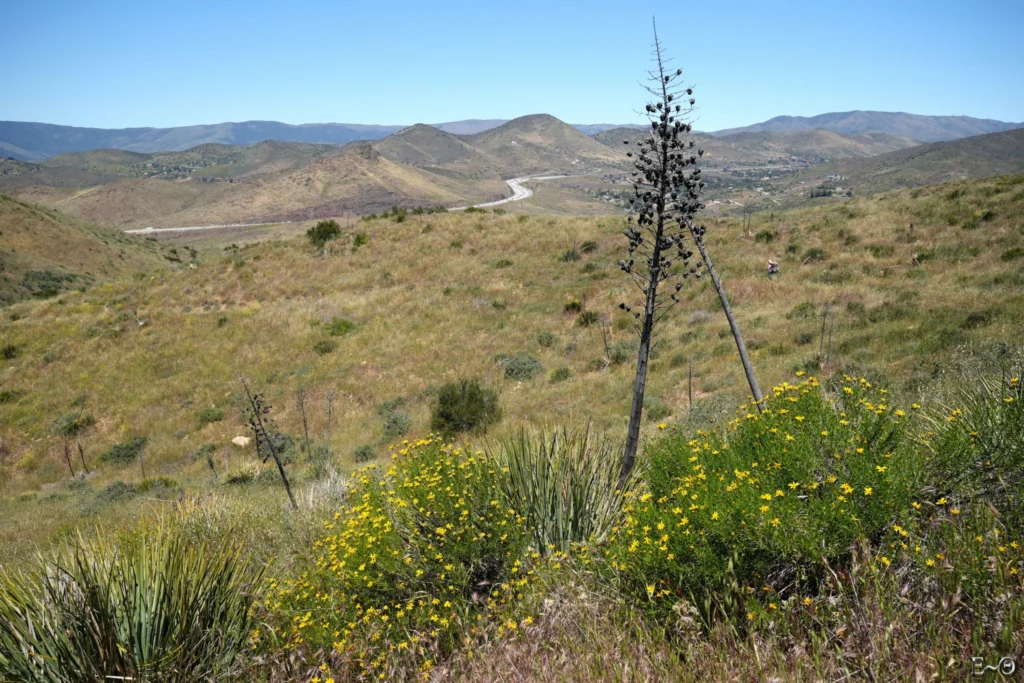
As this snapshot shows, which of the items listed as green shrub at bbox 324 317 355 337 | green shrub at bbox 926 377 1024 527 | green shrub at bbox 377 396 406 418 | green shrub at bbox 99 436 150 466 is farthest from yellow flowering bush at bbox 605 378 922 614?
green shrub at bbox 324 317 355 337

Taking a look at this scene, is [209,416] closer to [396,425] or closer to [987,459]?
[396,425]

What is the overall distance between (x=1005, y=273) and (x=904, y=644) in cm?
2017

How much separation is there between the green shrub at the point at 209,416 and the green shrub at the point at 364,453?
798 centimetres

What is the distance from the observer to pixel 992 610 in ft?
8.59

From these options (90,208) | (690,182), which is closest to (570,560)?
(690,182)

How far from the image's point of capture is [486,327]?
24.7 meters

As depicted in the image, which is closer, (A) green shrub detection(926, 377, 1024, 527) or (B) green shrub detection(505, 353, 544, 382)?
(A) green shrub detection(926, 377, 1024, 527)

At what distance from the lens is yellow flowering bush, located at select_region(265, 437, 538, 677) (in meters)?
3.86

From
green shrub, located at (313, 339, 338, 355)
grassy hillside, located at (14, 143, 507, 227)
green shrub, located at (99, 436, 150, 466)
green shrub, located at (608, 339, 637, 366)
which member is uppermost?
grassy hillside, located at (14, 143, 507, 227)

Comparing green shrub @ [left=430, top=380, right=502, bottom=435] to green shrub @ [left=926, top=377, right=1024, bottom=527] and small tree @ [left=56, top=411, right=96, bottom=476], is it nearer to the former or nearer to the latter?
green shrub @ [left=926, top=377, right=1024, bottom=527]

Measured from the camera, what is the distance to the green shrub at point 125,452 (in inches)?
739

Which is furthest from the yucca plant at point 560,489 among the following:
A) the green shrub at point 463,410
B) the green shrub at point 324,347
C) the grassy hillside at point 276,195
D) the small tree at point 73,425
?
the grassy hillside at point 276,195

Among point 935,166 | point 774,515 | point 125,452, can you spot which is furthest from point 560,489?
point 935,166

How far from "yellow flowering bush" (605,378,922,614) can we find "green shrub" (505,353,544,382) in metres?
15.0
